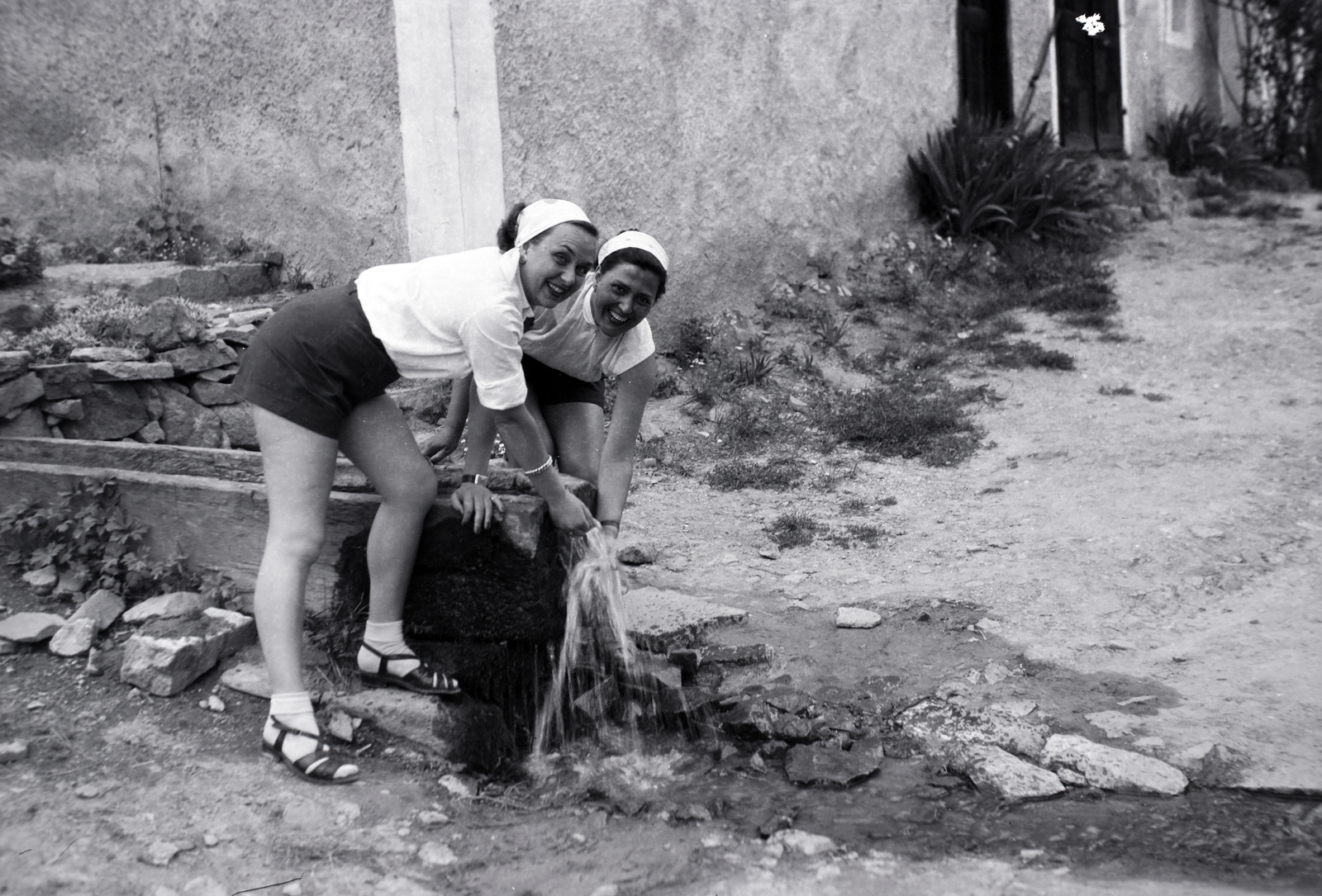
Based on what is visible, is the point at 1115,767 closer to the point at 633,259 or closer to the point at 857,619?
the point at 857,619

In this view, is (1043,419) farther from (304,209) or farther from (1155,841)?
(304,209)

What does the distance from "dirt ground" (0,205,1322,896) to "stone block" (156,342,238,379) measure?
63.5 inches

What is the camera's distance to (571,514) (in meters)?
2.92

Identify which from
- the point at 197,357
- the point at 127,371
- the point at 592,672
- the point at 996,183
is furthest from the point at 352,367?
the point at 996,183

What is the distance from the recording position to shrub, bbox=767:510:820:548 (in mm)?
4387

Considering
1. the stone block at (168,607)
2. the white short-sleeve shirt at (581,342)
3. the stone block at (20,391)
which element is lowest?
the stone block at (168,607)

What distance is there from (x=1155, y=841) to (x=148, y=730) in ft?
7.61

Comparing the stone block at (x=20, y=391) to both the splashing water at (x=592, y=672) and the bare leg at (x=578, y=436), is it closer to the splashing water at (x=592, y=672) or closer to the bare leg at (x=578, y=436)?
the bare leg at (x=578, y=436)

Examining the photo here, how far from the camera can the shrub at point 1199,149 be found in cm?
1100

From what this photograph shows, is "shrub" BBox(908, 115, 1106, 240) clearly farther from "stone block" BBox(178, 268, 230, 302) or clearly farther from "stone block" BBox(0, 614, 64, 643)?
"stone block" BBox(0, 614, 64, 643)

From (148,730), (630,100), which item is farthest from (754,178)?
(148,730)

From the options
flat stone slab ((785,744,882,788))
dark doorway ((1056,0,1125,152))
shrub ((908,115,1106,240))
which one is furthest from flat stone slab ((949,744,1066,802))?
dark doorway ((1056,0,1125,152))

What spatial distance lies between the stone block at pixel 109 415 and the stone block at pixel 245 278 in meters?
1.50

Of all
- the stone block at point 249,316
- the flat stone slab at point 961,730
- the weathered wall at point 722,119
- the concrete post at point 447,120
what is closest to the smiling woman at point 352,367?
the flat stone slab at point 961,730
